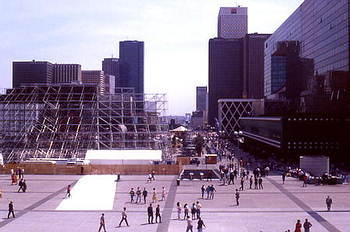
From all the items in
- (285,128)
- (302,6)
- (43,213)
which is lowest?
(43,213)

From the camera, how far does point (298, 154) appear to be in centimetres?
6588

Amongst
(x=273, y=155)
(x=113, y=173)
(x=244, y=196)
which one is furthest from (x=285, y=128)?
(x=244, y=196)

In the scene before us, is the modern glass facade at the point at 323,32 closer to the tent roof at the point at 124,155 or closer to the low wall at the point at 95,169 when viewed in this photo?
the tent roof at the point at 124,155

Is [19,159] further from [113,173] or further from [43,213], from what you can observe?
[43,213]

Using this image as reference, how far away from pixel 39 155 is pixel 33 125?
290 inches

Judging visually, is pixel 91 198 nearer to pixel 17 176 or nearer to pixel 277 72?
pixel 17 176

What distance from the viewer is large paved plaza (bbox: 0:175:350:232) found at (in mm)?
27953

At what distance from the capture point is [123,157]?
57.9 m

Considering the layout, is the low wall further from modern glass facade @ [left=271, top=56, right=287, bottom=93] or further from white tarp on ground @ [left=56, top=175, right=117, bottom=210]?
modern glass facade @ [left=271, top=56, right=287, bottom=93]

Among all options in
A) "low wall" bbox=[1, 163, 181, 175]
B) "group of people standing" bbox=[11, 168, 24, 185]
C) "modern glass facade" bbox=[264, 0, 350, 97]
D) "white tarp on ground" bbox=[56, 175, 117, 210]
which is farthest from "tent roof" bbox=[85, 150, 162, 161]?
"modern glass facade" bbox=[264, 0, 350, 97]

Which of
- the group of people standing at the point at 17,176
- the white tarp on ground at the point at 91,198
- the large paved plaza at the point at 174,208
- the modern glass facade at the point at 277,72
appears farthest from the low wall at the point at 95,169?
the modern glass facade at the point at 277,72

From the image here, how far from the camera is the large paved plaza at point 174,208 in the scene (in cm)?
2795

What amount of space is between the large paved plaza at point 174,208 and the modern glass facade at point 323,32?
31.4 m

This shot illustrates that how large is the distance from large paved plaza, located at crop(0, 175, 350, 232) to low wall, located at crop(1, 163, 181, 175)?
8.77 m
